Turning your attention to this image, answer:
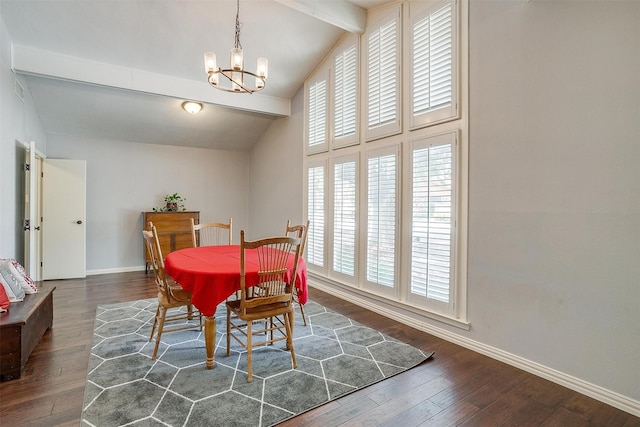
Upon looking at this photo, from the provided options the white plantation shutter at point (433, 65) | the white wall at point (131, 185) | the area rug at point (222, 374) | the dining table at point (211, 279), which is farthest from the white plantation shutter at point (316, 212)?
the white wall at point (131, 185)

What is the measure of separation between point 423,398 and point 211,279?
158 cm

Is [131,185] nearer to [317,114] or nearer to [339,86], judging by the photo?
[317,114]

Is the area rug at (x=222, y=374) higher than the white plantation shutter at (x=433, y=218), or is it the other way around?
the white plantation shutter at (x=433, y=218)

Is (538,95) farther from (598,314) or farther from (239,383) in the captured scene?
(239,383)

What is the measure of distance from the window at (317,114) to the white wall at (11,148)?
347 cm

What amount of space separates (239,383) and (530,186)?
2510mm

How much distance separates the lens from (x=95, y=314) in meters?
3.51

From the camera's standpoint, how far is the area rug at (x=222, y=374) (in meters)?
1.88

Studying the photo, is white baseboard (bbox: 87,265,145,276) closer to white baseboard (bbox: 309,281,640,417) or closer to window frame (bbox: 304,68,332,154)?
window frame (bbox: 304,68,332,154)

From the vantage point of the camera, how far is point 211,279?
2.23m

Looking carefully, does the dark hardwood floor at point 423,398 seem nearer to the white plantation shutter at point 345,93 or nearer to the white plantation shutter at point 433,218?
the white plantation shutter at point 433,218

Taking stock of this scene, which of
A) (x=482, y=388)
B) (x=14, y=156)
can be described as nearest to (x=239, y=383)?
(x=482, y=388)

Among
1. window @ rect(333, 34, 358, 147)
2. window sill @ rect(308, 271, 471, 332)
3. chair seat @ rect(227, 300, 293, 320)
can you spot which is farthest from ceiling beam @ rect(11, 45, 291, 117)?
chair seat @ rect(227, 300, 293, 320)

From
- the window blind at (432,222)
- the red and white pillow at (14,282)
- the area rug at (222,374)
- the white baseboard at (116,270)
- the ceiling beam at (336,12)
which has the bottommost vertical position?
the area rug at (222,374)
